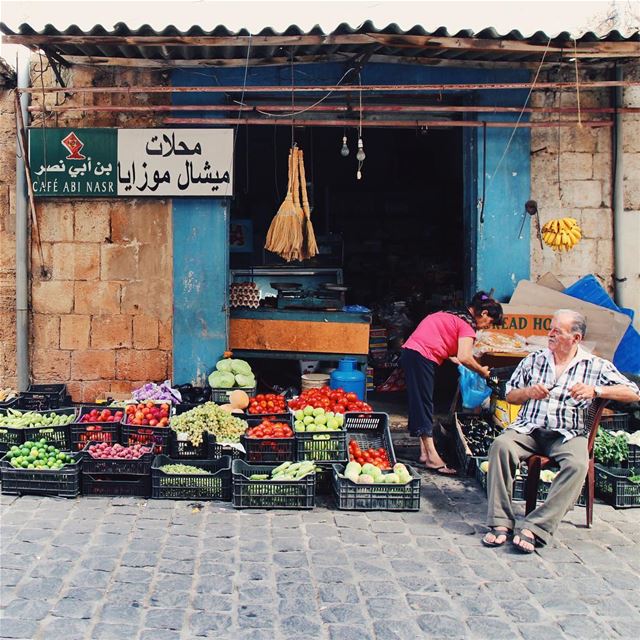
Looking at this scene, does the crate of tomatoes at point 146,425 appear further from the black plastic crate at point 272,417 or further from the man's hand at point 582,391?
the man's hand at point 582,391

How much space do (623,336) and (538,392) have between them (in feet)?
9.68

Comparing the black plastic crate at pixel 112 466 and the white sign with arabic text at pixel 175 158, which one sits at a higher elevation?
the white sign with arabic text at pixel 175 158

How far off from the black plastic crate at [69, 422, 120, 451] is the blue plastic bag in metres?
3.43

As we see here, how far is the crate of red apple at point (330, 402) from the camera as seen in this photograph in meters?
7.21

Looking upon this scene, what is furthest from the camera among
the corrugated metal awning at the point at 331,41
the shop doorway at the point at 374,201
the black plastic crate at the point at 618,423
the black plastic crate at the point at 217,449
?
the shop doorway at the point at 374,201

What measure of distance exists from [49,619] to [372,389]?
629 cm

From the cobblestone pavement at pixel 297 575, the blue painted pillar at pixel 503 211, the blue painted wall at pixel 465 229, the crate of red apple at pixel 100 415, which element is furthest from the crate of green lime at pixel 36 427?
the blue painted pillar at pixel 503 211

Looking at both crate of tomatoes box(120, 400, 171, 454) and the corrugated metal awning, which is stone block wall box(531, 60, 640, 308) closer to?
the corrugated metal awning

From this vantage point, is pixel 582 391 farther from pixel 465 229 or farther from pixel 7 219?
pixel 7 219

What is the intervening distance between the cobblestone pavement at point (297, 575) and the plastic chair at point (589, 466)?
29 cm

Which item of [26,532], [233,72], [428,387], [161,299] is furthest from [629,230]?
[26,532]

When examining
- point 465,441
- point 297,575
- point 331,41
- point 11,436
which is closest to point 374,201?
point 331,41

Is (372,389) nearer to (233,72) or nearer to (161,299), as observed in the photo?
(161,299)

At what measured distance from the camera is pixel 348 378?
27.5 ft
